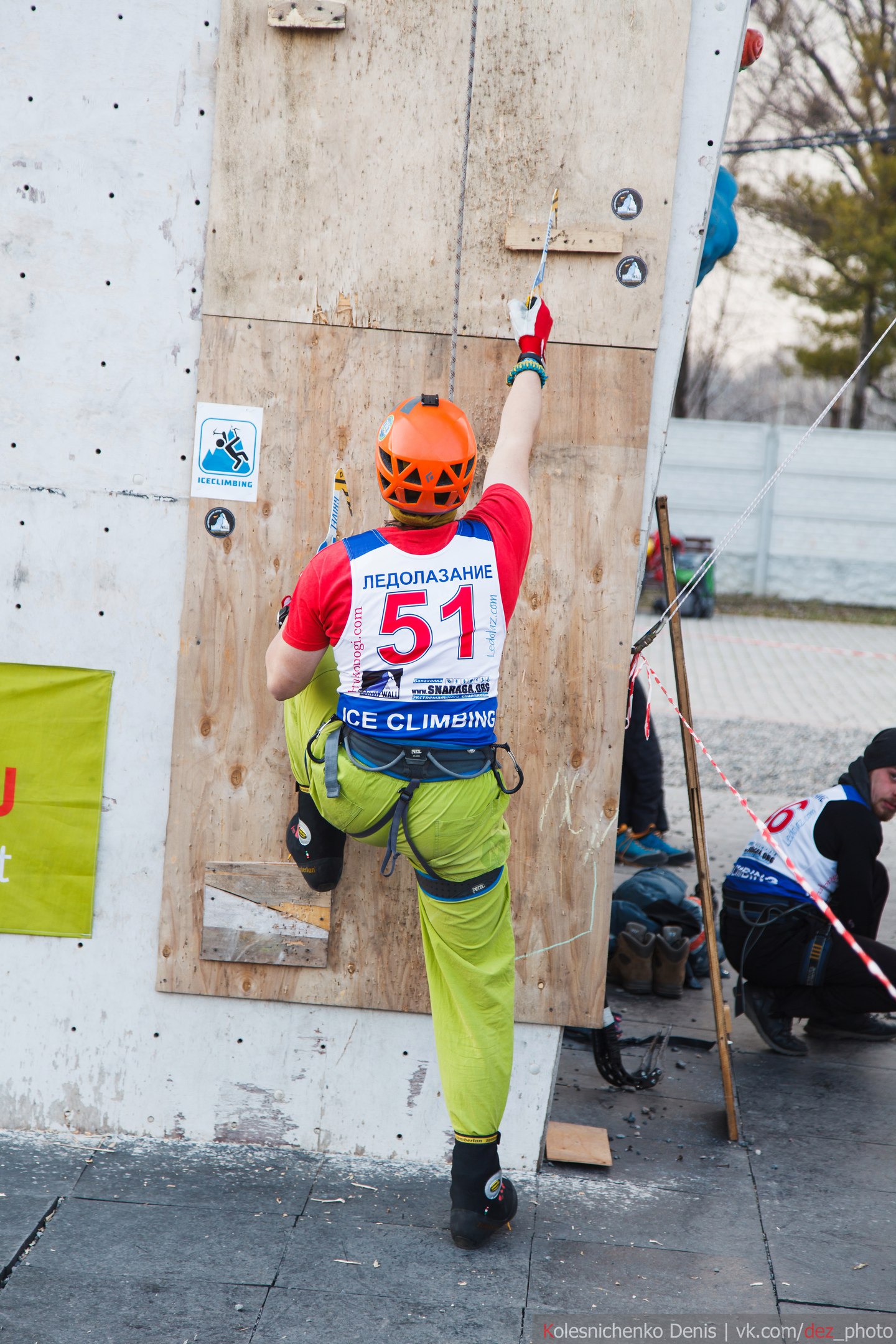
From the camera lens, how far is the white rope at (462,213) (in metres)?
3.36

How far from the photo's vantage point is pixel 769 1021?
187 inches

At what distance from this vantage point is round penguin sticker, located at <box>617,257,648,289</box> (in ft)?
11.2

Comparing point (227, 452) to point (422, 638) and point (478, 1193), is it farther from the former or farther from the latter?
point (478, 1193)

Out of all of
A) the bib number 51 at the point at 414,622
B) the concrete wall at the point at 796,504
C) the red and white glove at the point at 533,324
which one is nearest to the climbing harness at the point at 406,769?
the bib number 51 at the point at 414,622

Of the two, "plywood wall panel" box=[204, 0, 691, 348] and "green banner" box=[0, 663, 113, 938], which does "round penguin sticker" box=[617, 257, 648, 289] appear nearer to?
"plywood wall panel" box=[204, 0, 691, 348]

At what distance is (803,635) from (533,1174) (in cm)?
1469

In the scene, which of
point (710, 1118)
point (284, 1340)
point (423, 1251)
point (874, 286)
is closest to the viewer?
point (284, 1340)

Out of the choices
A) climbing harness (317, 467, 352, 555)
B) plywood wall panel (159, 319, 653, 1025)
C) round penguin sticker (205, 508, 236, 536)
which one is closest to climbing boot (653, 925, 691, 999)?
plywood wall panel (159, 319, 653, 1025)

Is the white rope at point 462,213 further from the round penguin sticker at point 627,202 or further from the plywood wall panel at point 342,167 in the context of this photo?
the round penguin sticker at point 627,202

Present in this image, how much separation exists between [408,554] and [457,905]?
946 mm

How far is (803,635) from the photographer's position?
1734 cm

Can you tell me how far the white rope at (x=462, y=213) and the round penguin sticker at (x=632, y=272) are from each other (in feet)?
1.49

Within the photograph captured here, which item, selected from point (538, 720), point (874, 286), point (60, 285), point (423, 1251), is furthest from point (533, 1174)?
point (874, 286)

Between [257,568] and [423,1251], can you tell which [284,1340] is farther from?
[257,568]
